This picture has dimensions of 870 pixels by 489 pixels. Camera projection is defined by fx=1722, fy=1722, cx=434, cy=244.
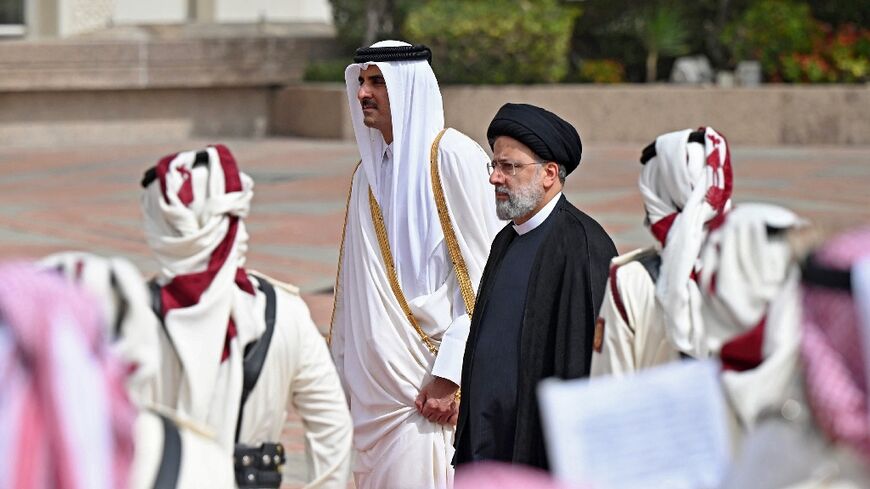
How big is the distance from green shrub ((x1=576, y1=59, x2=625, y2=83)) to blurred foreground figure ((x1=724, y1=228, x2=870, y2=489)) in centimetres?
1975

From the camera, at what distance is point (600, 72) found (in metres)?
22.0

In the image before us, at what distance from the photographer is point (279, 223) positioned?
554 inches

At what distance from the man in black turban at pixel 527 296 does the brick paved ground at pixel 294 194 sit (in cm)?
500

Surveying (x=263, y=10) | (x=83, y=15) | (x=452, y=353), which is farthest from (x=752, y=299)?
(x=263, y=10)

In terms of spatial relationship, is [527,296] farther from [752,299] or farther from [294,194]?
[294,194]

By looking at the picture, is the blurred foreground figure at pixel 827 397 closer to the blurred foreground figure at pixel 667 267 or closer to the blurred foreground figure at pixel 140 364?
the blurred foreground figure at pixel 140 364

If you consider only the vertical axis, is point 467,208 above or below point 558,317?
above

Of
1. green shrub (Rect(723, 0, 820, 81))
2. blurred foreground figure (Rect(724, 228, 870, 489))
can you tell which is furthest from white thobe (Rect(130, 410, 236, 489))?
green shrub (Rect(723, 0, 820, 81))

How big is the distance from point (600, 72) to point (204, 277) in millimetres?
18715

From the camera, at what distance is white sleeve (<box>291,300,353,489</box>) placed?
376 centimetres

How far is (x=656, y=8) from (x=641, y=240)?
11.5m

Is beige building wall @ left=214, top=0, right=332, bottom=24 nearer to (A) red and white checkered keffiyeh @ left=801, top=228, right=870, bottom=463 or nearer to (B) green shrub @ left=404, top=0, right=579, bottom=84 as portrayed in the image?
(B) green shrub @ left=404, top=0, right=579, bottom=84

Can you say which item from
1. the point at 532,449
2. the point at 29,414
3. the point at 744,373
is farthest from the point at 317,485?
the point at 29,414

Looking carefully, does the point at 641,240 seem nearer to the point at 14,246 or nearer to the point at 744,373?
the point at 14,246
